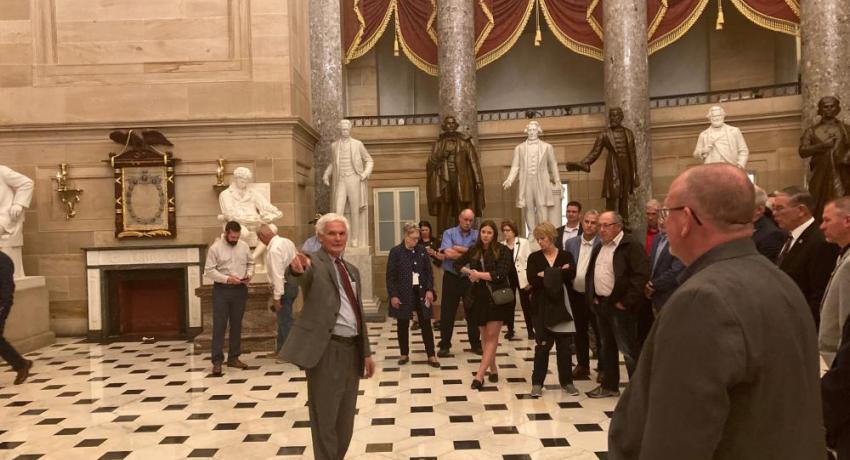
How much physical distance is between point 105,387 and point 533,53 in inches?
532

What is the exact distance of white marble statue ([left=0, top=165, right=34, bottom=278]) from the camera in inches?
347

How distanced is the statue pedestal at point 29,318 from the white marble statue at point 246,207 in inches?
113

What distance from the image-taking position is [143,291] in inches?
393

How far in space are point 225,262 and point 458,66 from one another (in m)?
7.19

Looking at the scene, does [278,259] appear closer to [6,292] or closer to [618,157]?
[6,292]

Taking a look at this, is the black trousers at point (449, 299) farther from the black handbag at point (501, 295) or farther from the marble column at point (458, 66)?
the marble column at point (458, 66)

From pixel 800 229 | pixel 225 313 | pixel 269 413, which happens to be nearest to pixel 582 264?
pixel 800 229

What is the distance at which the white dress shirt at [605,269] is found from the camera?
18.0ft

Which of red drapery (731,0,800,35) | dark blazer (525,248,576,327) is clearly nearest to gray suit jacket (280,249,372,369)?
dark blazer (525,248,576,327)

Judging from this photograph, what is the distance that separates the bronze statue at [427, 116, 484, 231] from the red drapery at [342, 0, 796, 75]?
3.63 meters

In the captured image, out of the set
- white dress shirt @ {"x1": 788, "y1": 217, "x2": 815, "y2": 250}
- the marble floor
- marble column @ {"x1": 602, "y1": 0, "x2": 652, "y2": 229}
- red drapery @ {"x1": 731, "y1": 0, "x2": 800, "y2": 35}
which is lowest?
the marble floor

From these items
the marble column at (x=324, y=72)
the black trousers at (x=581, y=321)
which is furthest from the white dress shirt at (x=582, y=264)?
the marble column at (x=324, y=72)

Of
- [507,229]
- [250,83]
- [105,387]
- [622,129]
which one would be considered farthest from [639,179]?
[105,387]

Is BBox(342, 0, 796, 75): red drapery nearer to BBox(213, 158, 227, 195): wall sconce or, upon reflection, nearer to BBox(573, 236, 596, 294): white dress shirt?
BBox(213, 158, 227, 195): wall sconce
